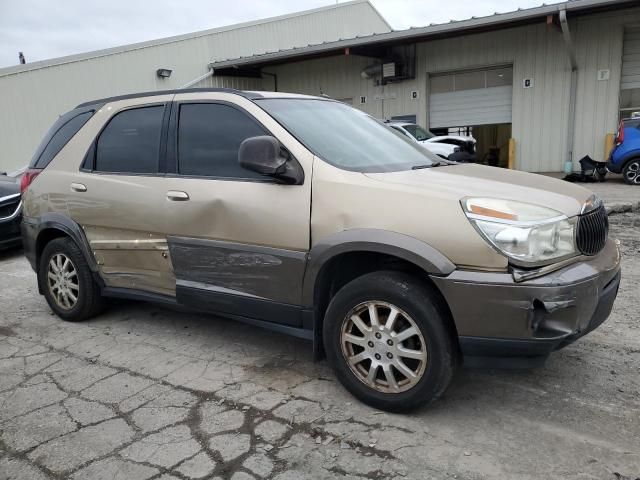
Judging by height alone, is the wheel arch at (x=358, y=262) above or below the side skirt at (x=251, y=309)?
above

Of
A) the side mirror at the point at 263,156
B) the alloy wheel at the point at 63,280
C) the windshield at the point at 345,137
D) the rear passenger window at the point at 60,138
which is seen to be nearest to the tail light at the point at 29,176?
the rear passenger window at the point at 60,138

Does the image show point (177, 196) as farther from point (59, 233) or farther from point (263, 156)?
point (59, 233)

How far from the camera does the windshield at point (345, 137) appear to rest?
10.7 ft

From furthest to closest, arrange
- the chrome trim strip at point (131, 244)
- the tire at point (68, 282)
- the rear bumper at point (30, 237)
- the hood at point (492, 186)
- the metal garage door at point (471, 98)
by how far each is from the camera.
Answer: the metal garage door at point (471, 98) < the rear bumper at point (30, 237) < the tire at point (68, 282) < the chrome trim strip at point (131, 244) < the hood at point (492, 186)

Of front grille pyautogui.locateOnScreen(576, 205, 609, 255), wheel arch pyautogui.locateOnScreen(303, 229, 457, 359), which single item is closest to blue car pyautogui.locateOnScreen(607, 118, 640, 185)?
front grille pyautogui.locateOnScreen(576, 205, 609, 255)

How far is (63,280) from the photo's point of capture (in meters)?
4.53

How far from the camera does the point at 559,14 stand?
13461 mm

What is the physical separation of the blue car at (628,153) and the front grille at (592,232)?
35.6 ft

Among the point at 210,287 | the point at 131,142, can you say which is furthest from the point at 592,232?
the point at 131,142

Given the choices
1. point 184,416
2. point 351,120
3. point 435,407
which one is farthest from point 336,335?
point 351,120

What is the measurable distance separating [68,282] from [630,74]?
15327 mm

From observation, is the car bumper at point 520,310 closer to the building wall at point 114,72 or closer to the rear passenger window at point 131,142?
the rear passenger window at point 131,142

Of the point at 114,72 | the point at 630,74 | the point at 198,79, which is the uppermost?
the point at 198,79

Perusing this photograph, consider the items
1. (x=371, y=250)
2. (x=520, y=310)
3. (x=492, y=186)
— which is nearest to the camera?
(x=520, y=310)
